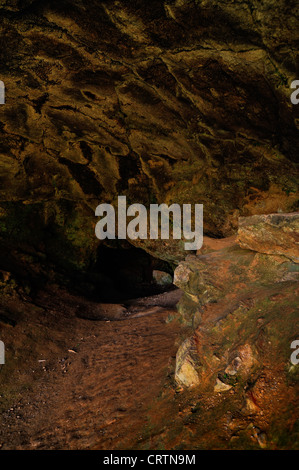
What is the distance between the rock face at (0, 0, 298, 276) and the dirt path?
145 inches

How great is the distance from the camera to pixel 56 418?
14.9 ft

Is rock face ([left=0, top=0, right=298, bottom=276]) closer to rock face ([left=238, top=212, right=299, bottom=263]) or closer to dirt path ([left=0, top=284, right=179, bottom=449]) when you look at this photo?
rock face ([left=238, top=212, right=299, bottom=263])

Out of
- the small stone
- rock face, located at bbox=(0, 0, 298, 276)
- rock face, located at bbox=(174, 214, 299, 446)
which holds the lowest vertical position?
the small stone

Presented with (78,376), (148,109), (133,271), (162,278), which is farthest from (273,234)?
(133,271)

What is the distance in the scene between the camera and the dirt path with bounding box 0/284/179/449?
13.3 feet

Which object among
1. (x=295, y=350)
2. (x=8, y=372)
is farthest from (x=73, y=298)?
(x=295, y=350)

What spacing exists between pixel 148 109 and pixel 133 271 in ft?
31.4

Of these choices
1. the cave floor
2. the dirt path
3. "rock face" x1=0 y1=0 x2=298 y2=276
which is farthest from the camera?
"rock face" x1=0 y1=0 x2=298 y2=276

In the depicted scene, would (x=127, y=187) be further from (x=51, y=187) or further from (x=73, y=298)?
(x=73, y=298)

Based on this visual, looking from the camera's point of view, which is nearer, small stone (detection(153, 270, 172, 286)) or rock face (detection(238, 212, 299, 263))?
rock face (detection(238, 212, 299, 263))

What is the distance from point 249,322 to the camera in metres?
3.98

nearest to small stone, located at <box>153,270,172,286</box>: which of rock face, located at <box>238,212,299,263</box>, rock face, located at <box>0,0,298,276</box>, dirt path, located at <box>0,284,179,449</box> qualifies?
rock face, located at <box>0,0,298,276</box>

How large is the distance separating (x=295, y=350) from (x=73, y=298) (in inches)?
308

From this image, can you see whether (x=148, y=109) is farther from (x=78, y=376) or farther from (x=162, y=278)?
(x=162, y=278)
